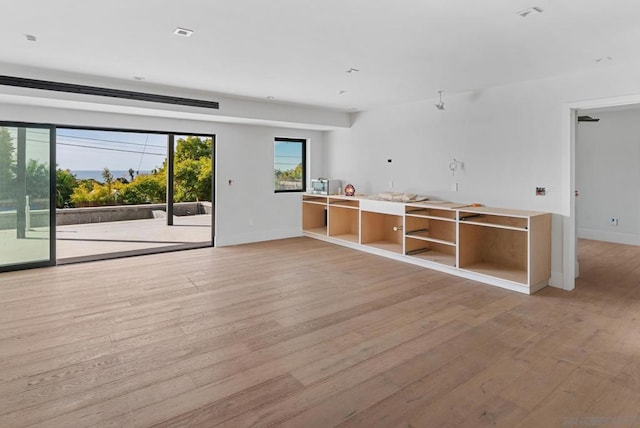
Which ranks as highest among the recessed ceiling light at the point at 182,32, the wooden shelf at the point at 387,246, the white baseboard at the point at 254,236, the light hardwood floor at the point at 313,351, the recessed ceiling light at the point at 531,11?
the recessed ceiling light at the point at 182,32

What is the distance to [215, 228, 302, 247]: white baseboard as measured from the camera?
6.57 metres

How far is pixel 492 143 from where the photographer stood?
490 centimetres

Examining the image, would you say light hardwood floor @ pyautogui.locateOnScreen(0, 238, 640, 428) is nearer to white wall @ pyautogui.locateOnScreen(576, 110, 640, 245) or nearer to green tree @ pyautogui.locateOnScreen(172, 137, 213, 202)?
white wall @ pyautogui.locateOnScreen(576, 110, 640, 245)

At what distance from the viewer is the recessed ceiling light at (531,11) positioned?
2555mm

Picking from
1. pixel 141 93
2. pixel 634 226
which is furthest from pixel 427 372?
pixel 634 226

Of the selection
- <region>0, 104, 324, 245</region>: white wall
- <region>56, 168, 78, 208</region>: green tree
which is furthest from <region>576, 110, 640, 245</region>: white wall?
<region>56, 168, 78, 208</region>: green tree

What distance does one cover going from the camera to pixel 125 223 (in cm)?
948

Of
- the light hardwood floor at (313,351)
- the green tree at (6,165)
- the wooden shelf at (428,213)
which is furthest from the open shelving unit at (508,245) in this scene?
the green tree at (6,165)

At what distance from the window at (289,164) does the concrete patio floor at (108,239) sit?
1849 mm

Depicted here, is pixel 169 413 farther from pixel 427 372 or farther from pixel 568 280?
pixel 568 280

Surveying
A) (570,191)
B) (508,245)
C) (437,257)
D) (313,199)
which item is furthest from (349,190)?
(570,191)

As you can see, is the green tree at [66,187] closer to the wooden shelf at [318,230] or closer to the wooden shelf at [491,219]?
the wooden shelf at [318,230]

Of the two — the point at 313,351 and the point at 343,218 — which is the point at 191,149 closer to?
the point at 343,218

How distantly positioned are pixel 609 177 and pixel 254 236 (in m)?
6.65
